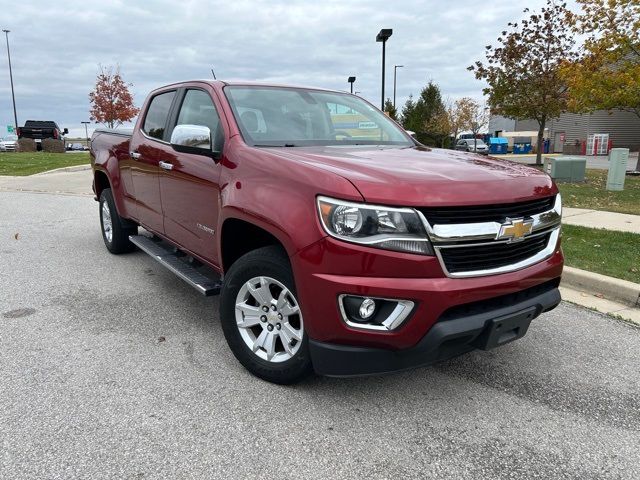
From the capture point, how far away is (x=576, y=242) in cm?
632

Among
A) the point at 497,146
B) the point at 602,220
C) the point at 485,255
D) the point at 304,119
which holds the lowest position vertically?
the point at 602,220

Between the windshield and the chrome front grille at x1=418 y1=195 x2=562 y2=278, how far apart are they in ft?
4.49

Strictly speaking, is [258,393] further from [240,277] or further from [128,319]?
[128,319]

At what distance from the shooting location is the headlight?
2463 millimetres

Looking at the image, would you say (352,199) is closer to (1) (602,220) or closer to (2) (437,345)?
(2) (437,345)

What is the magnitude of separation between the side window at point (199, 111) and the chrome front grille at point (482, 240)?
1.86 metres

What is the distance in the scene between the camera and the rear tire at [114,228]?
5980 millimetres

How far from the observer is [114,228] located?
6.07 meters

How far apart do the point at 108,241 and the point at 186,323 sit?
279cm

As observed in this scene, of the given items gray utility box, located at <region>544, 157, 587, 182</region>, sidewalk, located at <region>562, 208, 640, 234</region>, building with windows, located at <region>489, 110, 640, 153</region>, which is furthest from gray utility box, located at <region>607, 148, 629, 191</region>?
building with windows, located at <region>489, 110, 640, 153</region>

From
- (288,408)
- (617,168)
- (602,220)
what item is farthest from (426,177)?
(617,168)

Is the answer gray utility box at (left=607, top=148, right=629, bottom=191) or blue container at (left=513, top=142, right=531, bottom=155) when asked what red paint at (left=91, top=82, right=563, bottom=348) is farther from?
blue container at (left=513, top=142, right=531, bottom=155)

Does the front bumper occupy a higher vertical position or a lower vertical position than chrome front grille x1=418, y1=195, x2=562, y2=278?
lower

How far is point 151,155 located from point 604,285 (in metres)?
4.31
